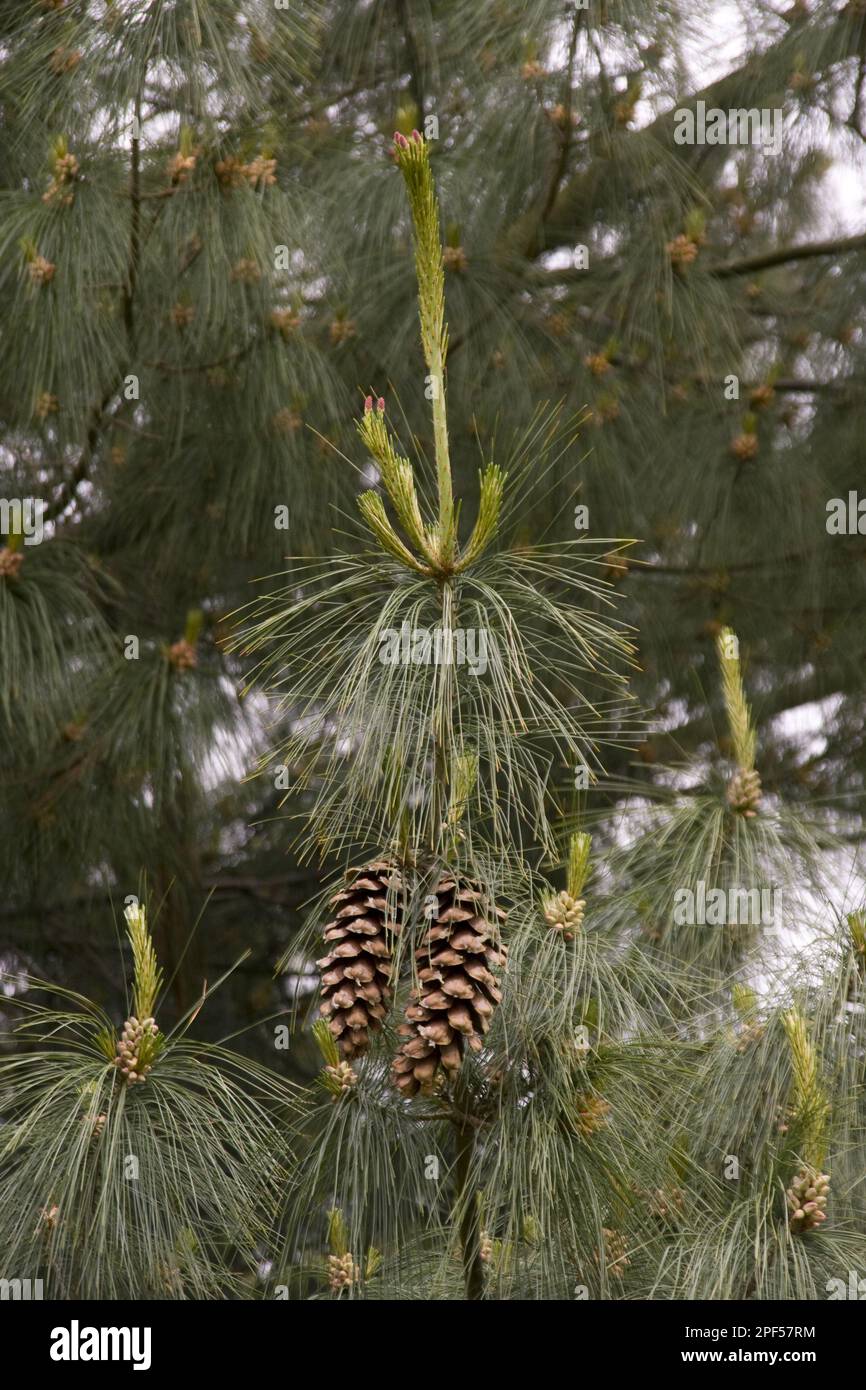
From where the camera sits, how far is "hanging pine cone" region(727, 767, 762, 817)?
63.1 inches

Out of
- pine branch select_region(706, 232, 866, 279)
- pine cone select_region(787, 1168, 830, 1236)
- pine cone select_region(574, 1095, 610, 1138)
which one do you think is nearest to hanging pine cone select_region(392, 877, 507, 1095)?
pine cone select_region(574, 1095, 610, 1138)

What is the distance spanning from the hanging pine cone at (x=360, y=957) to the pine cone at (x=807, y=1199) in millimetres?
356

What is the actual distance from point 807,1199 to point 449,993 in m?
0.36

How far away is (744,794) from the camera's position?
5.31 ft

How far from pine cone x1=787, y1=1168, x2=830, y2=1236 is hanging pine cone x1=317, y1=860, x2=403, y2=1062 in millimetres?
356

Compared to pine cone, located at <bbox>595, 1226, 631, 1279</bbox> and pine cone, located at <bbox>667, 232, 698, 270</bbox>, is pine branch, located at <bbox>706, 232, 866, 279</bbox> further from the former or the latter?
pine cone, located at <bbox>595, 1226, 631, 1279</bbox>

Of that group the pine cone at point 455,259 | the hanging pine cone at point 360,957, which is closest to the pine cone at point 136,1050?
the hanging pine cone at point 360,957

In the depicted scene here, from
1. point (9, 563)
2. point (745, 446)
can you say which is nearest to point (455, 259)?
point (745, 446)

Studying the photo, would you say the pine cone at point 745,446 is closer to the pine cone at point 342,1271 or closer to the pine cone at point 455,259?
the pine cone at point 455,259

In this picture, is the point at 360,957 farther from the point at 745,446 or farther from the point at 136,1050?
the point at 745,446

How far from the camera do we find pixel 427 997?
1075 mm

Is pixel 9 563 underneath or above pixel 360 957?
above
